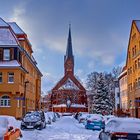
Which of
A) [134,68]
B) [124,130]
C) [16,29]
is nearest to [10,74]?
[16,29]

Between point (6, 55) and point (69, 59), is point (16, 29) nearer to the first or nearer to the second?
point (6, 55)

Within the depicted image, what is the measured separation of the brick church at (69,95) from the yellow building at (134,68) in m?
46.0

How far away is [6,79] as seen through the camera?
5038 centimetres

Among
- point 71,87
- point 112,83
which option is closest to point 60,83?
point 71,87

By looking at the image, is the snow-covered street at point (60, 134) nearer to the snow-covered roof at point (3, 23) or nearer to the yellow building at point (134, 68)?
the snow-covered roof at point (3, 23)

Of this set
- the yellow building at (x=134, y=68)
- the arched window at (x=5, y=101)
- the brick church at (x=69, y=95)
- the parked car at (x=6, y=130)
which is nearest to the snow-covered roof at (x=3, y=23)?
the arched window at (x=5, y=101)

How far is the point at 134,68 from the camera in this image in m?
62.9

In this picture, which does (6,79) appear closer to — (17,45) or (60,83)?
(17,45)

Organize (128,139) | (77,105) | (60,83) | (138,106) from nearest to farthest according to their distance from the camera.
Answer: (128,139)
(138,106)
(77,105)
(60,83)

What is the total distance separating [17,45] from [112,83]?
2018 inches

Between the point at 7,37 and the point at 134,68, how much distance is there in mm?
23589

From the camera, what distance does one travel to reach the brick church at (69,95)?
115m

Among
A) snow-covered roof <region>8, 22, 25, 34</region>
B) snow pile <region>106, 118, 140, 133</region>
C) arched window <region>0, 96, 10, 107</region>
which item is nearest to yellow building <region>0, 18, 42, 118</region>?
arched window <region>0, 96, 10, 107</region>

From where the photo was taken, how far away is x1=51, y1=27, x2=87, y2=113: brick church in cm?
11506
